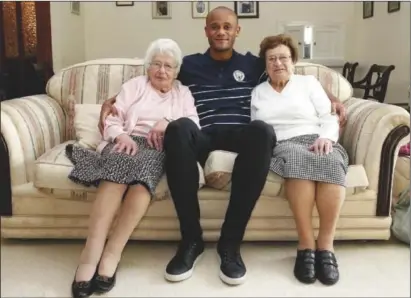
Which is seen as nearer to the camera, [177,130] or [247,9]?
[177,130]

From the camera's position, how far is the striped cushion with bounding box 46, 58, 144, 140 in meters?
2.29

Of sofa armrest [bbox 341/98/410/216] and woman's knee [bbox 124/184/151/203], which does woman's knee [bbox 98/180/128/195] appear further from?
sofa armrest [bbox 341/98/410/216]

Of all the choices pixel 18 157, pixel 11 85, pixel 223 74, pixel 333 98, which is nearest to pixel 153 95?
pixel 223 74

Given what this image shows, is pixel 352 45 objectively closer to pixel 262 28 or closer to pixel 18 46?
pixel 262 28

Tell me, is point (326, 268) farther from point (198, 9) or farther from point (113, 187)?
point (198, 9)

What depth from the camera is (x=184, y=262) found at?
168 cm

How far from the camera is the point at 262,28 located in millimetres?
5211

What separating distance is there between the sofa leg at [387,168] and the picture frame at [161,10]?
3778mm

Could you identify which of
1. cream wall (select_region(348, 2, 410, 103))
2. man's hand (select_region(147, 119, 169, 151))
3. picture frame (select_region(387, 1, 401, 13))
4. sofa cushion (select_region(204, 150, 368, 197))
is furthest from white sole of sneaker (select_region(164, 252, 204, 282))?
picture frame (select_region(387, 1, 401, 13))

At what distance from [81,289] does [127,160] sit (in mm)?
457

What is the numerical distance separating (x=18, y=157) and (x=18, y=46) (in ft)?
6.44

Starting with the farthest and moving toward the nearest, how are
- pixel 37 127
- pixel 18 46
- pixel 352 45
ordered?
pixel 352 45, pixel 18 46, pixel 37 127

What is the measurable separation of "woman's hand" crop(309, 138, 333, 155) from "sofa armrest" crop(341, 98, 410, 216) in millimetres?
196

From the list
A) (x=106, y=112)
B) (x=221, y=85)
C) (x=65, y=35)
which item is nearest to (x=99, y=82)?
(x=106, y=112)
